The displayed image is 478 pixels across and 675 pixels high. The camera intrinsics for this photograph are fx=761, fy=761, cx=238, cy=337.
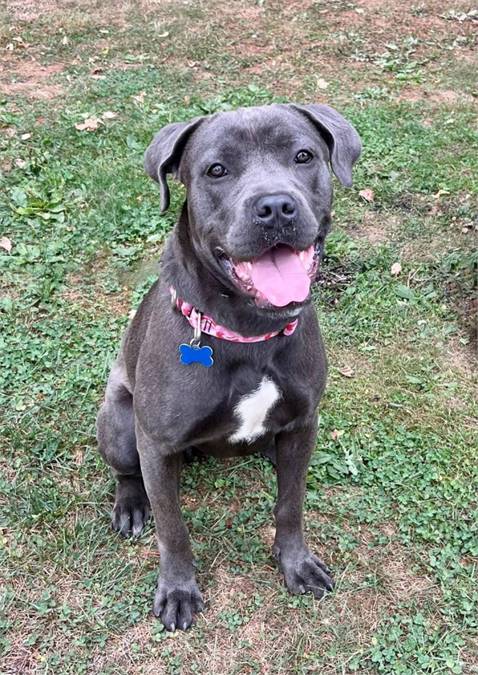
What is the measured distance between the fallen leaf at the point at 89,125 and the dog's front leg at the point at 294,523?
159 inches

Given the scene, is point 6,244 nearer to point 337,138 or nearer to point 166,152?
point 166,152

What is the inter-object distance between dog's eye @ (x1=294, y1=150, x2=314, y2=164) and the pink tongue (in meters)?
0.36

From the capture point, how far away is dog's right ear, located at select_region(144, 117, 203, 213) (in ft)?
9.11

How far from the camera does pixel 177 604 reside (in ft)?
10.6

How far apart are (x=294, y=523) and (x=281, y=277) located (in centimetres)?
129

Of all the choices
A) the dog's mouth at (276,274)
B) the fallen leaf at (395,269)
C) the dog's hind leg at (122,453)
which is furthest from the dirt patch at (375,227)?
the dog's mouth at (276,274)

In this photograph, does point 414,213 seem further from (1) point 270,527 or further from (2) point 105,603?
(2) point 105,603

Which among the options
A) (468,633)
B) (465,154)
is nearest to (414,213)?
(465,154)

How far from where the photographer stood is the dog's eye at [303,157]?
2.72 meters

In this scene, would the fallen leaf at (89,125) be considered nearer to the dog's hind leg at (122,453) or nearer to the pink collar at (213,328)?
the dog's hind leg at (122,453)

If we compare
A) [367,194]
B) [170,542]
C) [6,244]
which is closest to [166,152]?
[170,542]

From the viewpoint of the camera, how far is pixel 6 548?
3496mm

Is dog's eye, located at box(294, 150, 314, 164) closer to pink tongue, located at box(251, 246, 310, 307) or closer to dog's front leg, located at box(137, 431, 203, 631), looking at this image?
pink tongue, located at box(251, 246, 310, 307)

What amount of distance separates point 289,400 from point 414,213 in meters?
2.99
